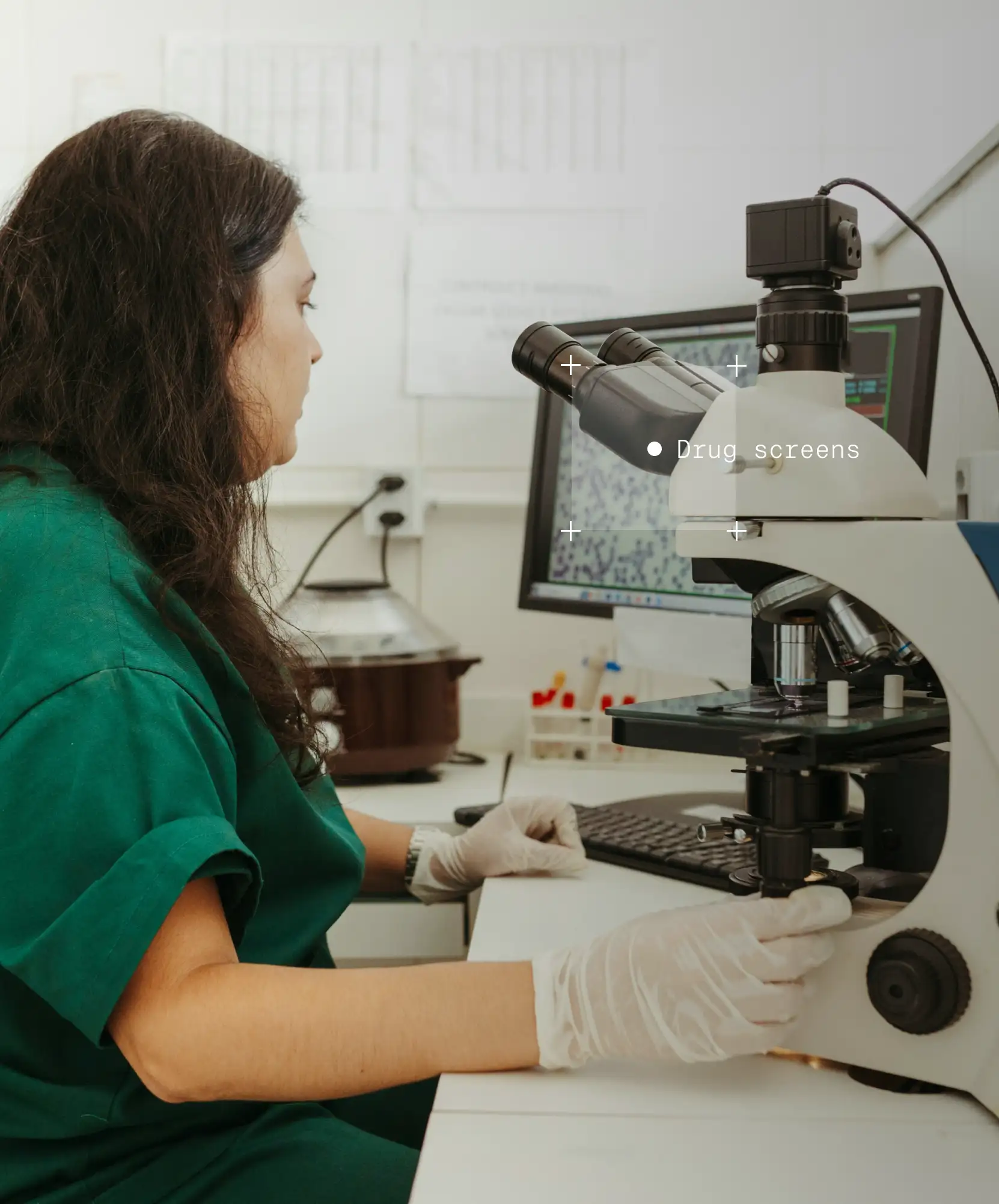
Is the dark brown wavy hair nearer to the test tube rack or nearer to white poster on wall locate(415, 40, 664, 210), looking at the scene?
the test tube rack

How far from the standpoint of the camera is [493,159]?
183cm

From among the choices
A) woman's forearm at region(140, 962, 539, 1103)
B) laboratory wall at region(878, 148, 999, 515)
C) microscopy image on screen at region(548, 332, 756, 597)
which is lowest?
woman's forearm at region(140, 962, 539, 1103)

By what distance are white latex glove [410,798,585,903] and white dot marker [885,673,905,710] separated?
1.42 ft

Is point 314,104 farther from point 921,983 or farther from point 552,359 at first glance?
point 921,983

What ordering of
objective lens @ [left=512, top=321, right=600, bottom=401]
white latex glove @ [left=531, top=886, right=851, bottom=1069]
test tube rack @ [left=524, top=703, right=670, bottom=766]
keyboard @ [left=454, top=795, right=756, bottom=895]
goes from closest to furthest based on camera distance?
1. white latex glove @ [left=531, top=886, right=851, bottom=1069]
2. objective lens @ [left=512, top=321, right=600, bottom=401]
3. keyboard @ [left=454, top=795, right=756, bottom=895]
4. test tube rack @ [left=524, top=703, right=670, bottom=766]

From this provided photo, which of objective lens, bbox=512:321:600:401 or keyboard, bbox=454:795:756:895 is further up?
objective lens, bbox=512:321:600:401

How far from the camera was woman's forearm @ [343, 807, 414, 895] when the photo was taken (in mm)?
1225

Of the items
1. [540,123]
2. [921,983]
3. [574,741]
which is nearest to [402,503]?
[574,741]

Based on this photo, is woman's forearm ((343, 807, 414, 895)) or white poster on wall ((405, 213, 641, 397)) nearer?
woman's forearm ((343, 807, 414, 895))

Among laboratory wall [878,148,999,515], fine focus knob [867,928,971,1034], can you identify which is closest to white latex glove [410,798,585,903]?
fine focus knob [867,928,971,1034]

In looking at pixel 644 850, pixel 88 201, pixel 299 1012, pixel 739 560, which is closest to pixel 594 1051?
pixel 299 1012

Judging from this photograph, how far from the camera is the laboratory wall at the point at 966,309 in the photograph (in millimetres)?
1276

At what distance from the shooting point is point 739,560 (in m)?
0.74

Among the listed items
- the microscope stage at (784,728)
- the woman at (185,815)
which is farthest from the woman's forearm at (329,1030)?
the microscope stage at (784,728)
